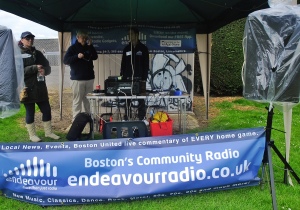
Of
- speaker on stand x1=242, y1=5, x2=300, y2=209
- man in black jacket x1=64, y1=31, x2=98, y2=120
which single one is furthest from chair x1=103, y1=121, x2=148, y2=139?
speaker on stand x1=242, y1=5, x2=300, y2=209

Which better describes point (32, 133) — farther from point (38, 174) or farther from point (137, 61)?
point (38, 174)

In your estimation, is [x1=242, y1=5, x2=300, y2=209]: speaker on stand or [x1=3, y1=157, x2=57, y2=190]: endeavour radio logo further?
[x1=3, y1=157, x2=57, y2=190]: endeavour radio logo

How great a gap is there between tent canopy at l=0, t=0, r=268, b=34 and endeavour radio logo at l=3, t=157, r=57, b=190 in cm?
273

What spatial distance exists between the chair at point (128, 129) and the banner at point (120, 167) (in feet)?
5.17

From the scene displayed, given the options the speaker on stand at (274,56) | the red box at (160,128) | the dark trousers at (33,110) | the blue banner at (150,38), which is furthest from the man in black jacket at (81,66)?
the speaker on stand at (274,56)

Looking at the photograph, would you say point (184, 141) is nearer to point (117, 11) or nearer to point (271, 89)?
point (271, 89)

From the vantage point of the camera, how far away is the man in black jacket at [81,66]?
616 centimetres

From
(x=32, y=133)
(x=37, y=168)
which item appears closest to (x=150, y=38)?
(x=32, y=133)

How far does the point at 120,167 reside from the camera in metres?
3.43

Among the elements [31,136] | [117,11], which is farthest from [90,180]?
[117,11]

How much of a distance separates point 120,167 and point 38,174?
809 mm

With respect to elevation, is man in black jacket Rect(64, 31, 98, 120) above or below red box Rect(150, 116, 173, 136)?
above

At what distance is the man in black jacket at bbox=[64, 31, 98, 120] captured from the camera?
616 cm

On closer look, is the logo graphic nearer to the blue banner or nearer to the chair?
the chair
